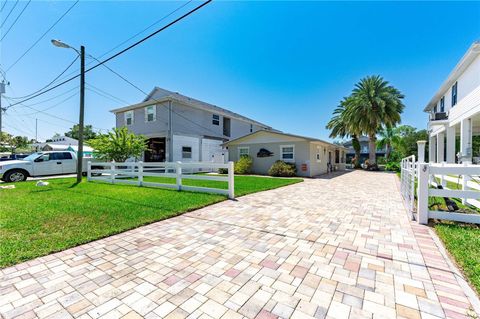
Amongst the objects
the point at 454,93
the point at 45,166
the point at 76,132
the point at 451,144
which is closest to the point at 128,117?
the point at 45,166

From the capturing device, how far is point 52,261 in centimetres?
292

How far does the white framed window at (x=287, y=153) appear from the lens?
15.9 meters

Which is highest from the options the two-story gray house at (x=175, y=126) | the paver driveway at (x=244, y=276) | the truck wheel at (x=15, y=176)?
the two-story gray house at (x=175, y=126)

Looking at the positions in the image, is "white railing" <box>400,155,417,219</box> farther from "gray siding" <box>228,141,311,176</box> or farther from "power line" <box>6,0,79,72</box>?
"power line" <box>6,0,79,72</box>

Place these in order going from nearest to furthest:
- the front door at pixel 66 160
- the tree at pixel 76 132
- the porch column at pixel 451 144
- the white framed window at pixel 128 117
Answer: the porch column at pixel 451 144
the front door at pixel 66 160
the white framed window at pixel 128 117
the tree at pixel 76 132

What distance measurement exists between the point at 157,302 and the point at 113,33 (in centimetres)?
1067

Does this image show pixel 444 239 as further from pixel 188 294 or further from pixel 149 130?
pixel 149 130

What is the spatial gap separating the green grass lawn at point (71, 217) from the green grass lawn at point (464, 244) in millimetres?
5179

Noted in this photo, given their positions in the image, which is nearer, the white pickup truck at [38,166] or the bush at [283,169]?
the white pickup truck at [38,166]

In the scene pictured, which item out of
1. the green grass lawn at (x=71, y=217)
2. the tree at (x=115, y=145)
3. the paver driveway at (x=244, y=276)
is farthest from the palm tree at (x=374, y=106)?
the tree at (x=115, y=145)

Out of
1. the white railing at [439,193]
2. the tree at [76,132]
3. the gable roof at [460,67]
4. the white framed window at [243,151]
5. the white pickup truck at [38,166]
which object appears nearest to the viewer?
the white railing at [439,193]

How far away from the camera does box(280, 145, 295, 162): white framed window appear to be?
15.9 metres

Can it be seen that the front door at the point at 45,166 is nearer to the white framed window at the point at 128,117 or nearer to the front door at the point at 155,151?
the front door at the point at 155,151

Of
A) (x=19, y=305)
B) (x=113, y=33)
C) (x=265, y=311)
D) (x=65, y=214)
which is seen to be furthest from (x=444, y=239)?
(x=113, y=33)
